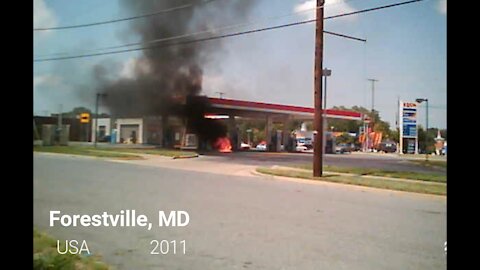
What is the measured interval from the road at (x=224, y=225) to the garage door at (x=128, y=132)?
16 cm

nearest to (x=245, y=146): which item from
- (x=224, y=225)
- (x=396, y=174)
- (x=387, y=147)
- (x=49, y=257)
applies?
(x=224, y=225)

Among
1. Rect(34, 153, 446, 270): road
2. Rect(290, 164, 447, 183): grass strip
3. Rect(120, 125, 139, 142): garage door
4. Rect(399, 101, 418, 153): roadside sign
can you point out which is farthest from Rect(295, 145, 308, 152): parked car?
Rect(120, 125, 139, 142): garage door

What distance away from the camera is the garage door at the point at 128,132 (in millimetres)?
2437

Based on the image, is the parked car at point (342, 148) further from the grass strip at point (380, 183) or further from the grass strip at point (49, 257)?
the grass strip at point (49, 257)

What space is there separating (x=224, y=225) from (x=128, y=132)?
70 cm

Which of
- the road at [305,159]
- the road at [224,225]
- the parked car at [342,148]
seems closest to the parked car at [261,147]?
the road at [305,159]

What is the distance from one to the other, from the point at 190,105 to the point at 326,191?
1802mm

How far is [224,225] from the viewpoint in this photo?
98.8 inches

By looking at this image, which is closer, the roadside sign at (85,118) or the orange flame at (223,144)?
the roadside sign at (85,118)
